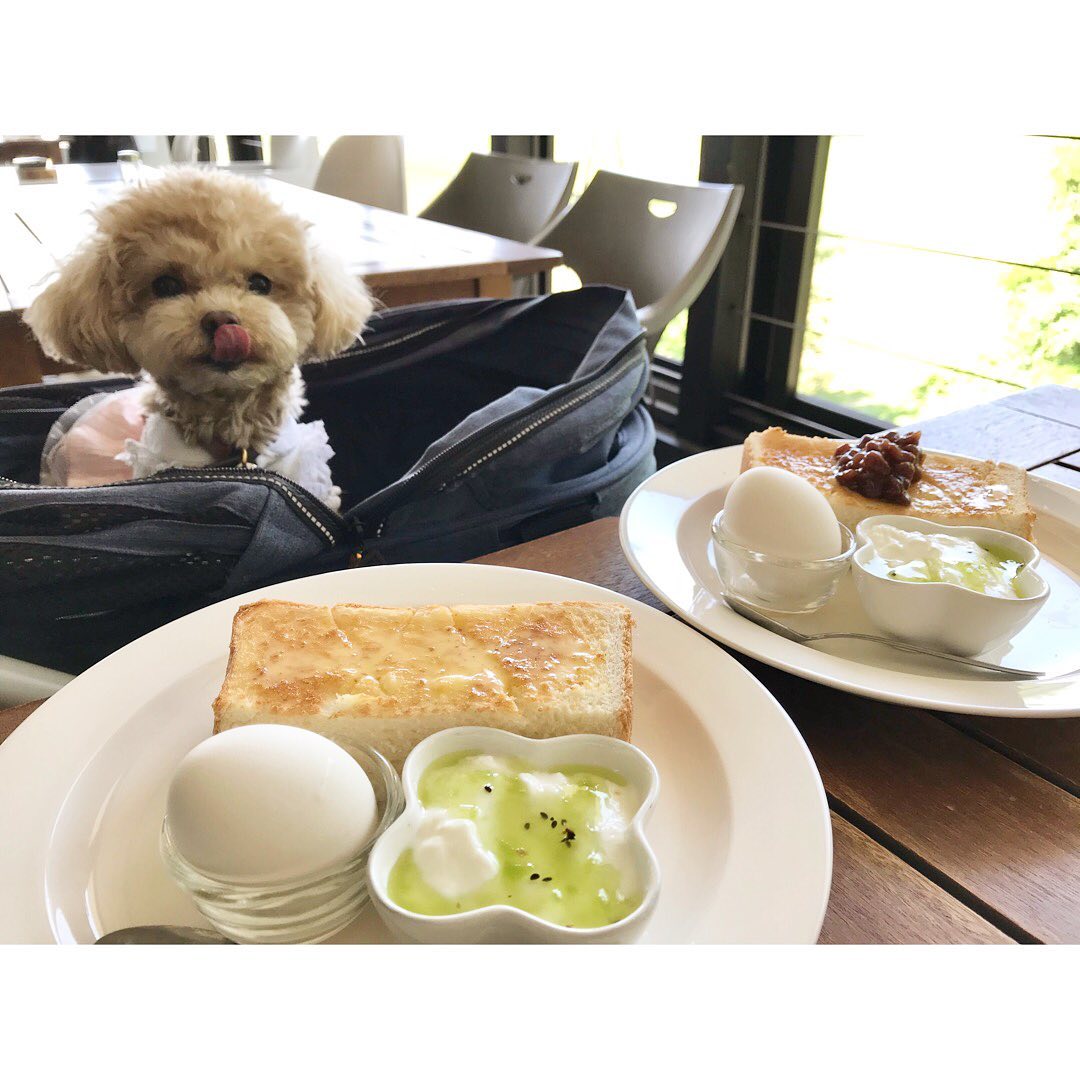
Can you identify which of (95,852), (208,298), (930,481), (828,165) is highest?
(828,165)

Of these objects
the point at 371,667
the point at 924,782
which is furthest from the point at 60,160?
the point at 924,782

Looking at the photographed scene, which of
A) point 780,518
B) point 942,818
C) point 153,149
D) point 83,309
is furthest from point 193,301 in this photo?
point 153,149

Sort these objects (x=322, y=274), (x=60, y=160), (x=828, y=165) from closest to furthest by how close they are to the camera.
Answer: (x=322, y=274), (x=828, y=165), (x=60, y=160)

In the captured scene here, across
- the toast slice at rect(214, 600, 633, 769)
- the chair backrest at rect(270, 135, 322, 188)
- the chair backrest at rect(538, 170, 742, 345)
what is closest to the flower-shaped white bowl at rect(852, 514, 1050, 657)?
the toast slice at rect(214, 600, 633, 769)

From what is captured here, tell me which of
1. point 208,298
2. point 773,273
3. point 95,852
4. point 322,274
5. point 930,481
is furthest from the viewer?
point 773,273

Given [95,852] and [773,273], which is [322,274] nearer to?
[95,852]

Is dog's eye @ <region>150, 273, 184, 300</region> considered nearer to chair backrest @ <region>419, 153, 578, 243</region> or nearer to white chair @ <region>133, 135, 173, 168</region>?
chair backrest @ <region>419, 153, 578, 243</region>

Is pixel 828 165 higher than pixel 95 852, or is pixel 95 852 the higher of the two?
pixel 828 165

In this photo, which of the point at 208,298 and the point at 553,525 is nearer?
the point at 553,525
